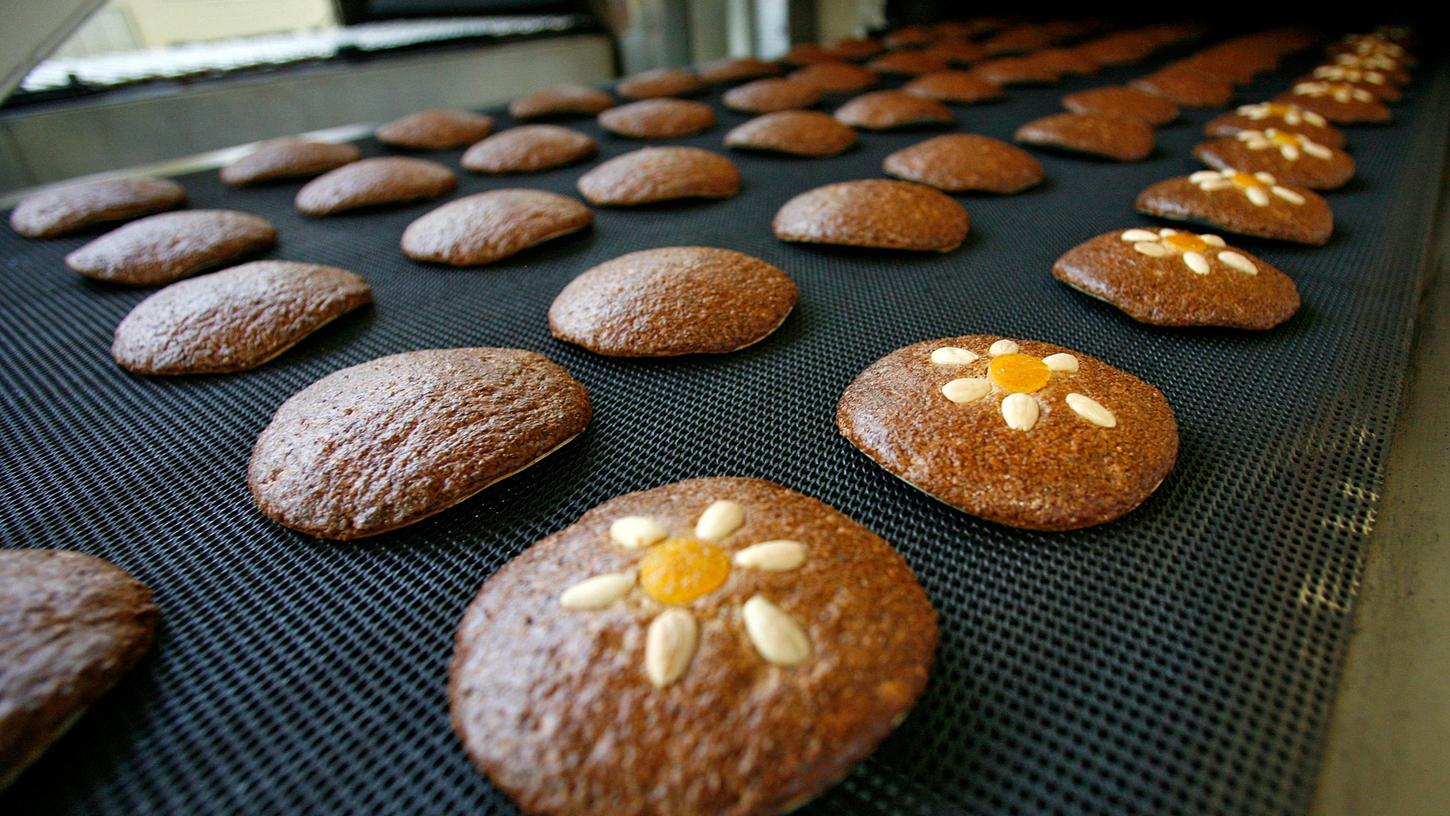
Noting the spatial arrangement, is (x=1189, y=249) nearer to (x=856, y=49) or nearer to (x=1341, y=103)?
(x=1341, y=103)

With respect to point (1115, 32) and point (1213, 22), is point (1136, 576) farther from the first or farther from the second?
point (1213, 22)

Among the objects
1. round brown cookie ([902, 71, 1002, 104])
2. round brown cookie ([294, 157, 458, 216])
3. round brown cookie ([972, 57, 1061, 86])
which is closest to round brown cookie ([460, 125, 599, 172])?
round brown cookie ([294, 157, 458, 216])

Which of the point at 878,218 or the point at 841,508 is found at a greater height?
the point at 878,218

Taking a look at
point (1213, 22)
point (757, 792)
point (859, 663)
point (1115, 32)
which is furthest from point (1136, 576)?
point (1213, 22)

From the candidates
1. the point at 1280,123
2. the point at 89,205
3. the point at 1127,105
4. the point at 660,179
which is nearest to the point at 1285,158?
the point at 1280,123

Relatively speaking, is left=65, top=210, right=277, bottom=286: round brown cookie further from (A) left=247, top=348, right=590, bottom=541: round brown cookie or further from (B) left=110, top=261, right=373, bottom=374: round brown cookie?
(A) left=247, top=348, right=590, bottom=541: round brown cookie

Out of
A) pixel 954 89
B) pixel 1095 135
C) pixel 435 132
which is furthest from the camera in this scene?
pixel 954 89
